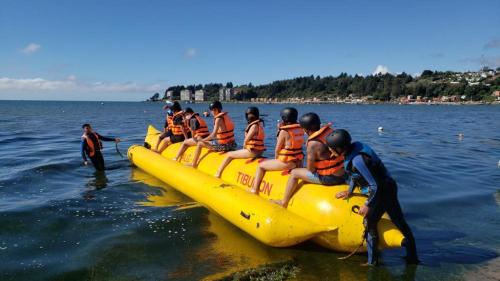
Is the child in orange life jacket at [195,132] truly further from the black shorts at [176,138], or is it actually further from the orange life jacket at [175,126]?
the black shorts at [176,138]

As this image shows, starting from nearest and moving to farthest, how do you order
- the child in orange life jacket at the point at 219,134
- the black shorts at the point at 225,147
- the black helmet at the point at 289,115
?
the black helmet at the point at 289,115
the child in orange life jacket at the point at 219,134
the black shorts at the point at 225,147

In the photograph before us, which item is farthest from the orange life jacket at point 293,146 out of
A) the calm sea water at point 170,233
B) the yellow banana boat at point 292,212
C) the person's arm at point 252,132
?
the calm sea water at point 170,233

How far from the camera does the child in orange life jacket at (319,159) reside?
5.21 meters

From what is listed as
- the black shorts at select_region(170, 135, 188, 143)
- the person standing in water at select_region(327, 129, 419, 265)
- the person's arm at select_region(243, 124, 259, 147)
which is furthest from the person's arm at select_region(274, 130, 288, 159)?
the black shorts at select_region(170, 135, 188, 143)

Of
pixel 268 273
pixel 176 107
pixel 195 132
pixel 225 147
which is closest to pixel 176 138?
pixel 176 107

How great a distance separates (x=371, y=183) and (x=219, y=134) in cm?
430

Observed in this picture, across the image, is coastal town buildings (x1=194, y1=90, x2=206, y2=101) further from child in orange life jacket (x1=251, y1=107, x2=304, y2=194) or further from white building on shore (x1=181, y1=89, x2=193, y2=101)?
child in orange life jacket (x1=251, y1=107, x2=304, y2=194)

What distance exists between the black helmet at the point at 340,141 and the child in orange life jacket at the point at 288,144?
1.37 metres

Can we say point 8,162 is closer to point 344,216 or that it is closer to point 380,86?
point 344,216

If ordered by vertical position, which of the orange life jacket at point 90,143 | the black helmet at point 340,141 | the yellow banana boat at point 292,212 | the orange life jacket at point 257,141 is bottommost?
the yellow banana boat at point 292,212

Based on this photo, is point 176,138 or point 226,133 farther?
point 176,138

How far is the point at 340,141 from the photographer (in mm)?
4504

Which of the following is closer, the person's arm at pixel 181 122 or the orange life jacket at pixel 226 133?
the orange life jacket at pixel 226 133

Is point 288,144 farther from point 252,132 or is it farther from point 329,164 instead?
point 252,132
